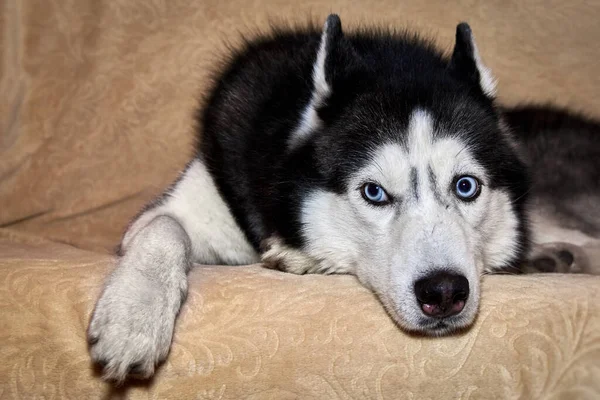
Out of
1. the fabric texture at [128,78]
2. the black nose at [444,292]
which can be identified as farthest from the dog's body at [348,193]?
the fabric texture at [128,78]

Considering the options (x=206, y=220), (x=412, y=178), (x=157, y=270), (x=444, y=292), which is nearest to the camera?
(x=444, y=292)

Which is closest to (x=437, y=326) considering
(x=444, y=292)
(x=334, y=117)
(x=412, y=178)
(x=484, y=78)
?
(x=444, y=292)

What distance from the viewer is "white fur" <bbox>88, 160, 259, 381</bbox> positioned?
165cm

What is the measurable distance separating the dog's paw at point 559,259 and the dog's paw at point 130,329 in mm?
1533

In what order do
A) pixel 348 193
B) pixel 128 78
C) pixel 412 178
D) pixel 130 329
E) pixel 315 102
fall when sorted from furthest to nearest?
pixel 128 78
pixel 315 102
pixel 348 193
pixel 412 178
pixel 130 329

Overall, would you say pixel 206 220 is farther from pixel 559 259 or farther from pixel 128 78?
pixel 559 259

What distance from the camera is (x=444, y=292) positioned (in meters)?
1.76

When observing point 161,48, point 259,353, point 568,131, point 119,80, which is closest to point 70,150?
point 119,80

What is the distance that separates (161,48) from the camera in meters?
3.29

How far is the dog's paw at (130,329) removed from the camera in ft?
5.37

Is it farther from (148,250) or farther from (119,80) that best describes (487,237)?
(119,80)

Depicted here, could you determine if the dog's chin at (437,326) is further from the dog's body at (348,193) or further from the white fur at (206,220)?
the white fur at (206,220)

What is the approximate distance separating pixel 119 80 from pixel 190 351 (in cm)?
192

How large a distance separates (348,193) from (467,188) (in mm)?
381
